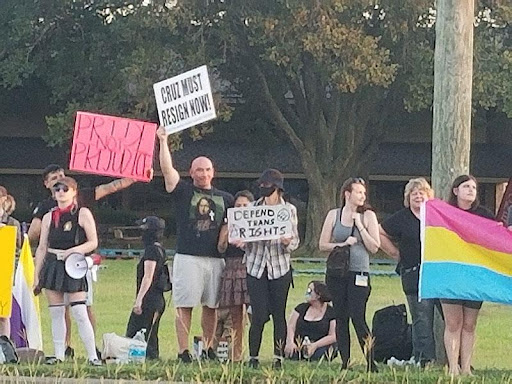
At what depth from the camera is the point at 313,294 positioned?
10039 millimetres

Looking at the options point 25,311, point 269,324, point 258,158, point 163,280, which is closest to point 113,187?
→ point 163,280

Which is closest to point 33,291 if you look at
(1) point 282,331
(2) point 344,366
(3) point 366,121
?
(1) point 282,331

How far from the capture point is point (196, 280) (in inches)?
372

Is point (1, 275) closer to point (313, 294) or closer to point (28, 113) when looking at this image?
point (313, 294)

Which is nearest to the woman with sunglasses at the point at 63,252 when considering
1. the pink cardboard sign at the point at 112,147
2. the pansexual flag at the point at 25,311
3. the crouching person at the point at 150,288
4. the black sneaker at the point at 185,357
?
the pink cardboard sign at the point at 112,147

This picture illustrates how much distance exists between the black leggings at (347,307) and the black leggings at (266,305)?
44 centimetres

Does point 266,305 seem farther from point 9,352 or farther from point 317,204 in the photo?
point 317,204

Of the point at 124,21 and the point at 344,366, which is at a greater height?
the point at 124,21

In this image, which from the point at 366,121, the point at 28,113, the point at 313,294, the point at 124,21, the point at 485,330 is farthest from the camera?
the point at 28,113

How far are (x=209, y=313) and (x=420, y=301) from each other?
1.95 m

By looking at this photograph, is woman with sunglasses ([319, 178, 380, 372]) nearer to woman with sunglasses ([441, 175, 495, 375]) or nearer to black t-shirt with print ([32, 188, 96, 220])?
woman with sunglasses ([441, 175, 495, 375])

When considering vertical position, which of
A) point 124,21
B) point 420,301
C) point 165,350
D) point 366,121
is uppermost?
point 124,21

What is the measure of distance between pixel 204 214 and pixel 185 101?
1020 mm

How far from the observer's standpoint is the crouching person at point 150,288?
10.0 m
